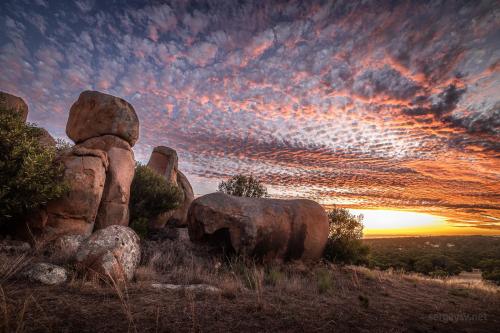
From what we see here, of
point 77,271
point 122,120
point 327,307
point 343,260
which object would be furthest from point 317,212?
point 122,120

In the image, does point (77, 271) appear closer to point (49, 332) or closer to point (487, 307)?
point (49, 332)

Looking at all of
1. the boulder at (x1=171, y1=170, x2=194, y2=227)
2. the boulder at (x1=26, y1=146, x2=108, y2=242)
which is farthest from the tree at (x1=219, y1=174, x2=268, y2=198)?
the boulder at (x1=26, y1=146, x2=108, y2=242)

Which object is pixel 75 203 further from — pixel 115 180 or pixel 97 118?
pixel 97 118

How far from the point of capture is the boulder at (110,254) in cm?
651

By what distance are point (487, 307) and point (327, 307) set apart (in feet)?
26.6

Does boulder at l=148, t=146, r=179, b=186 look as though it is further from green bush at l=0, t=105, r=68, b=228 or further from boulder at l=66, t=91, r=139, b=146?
green bush at l=0, t=105, r=68, b=228

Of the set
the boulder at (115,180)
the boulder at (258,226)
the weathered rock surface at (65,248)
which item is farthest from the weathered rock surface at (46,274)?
the boulder at (115,180)

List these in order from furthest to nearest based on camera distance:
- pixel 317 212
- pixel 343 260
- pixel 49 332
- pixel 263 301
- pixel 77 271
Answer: pixel 343 260 → pixel 317 212 → pixel 77 271 → pixel 263 301 → pixel 49 332

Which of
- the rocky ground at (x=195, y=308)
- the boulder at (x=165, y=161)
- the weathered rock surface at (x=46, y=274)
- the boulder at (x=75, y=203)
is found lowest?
the rocky ground at (x=195, y=308)

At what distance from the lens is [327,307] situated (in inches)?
237

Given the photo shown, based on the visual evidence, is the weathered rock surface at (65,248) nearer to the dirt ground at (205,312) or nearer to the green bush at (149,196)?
the dirt ground at (205,312)

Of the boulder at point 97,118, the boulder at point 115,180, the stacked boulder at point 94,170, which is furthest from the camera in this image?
the boulder at point 97,118

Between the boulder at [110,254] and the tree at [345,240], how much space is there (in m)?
12.1

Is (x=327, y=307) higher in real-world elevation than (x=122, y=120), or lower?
lower
